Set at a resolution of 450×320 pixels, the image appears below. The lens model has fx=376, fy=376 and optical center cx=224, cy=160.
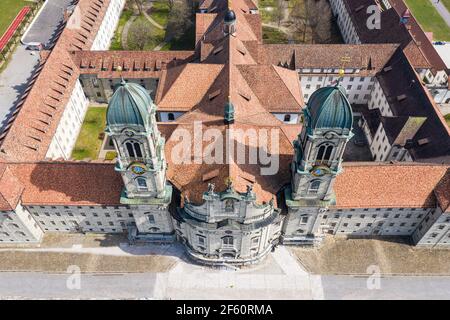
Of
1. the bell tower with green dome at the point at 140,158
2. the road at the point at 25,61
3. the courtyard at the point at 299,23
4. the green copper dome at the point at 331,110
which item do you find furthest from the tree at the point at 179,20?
the green copper dome at the point at 331,110

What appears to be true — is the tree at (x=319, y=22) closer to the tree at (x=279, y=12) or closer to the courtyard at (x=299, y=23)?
the courtyard at (x=299, y=23)

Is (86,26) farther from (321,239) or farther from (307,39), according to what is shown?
(321,239)

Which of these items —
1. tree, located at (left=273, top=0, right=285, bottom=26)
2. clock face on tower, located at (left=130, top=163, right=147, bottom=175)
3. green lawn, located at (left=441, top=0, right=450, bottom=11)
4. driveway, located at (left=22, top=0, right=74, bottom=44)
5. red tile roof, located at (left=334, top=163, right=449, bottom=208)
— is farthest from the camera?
green lawn, located at (left=441, top=0, right=450, bottom=11)

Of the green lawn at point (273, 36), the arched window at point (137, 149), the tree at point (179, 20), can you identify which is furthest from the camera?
the green lawn at point (273, 36)

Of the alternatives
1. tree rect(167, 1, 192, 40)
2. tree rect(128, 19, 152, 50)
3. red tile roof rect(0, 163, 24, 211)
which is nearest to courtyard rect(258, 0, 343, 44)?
tree rect(167, 1, 192, 40)

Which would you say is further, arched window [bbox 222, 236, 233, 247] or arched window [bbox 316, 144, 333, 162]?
arched window [bbox 222, 236, 233, 247]

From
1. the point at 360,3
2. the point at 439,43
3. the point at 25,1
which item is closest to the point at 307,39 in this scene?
the point at 360,3

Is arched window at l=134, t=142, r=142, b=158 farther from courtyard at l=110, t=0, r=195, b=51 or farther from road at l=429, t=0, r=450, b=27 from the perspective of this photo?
road at l=429, t=0, r=450, b=27
